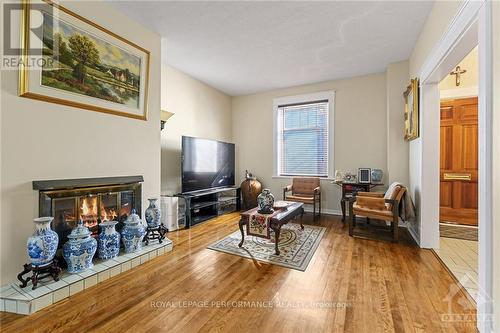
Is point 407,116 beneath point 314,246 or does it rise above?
above

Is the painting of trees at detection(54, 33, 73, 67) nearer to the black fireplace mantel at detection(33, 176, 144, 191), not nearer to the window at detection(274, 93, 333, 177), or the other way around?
the black fireplace mantel at detection(33, 176, 144, 191)

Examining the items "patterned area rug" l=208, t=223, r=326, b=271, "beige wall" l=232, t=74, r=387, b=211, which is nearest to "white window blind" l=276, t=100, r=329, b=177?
"beige wall" l=232, t=74, r=387, b=211

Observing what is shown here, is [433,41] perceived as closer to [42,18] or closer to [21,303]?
[42,18]

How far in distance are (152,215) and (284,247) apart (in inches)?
68.9

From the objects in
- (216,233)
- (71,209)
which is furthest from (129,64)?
(216,233)

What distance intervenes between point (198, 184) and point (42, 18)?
2.87 metres

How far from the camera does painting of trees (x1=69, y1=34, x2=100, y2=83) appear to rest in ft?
7.16

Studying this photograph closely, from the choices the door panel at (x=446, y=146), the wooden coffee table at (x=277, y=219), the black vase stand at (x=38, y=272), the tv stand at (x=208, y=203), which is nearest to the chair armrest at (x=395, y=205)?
the wooden coffee table at (x=277, y=219)

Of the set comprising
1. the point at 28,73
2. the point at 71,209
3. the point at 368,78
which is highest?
the point at 368,78

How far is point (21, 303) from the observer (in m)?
1.62

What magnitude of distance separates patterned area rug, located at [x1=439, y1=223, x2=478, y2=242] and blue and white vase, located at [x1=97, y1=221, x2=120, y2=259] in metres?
4.47

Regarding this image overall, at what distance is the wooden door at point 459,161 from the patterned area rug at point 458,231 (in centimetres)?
26

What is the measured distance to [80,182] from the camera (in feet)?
7.20

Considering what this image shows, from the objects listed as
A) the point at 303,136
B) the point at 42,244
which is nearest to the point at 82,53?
the point at 42,244
